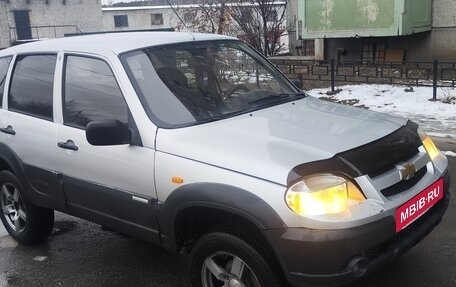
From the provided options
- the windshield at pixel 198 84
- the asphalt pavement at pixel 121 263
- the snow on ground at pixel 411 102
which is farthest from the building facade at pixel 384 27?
the windshield at pixel 198 84

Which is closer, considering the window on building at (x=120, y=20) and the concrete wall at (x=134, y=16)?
the concrete wall at (x=134, y=16)

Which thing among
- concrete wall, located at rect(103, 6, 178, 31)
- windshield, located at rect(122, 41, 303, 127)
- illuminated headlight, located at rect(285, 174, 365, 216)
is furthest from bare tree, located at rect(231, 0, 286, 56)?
concrete wall, located at rect(103, 6, 178, 31)

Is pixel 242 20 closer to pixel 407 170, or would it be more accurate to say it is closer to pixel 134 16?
pixel 407 170

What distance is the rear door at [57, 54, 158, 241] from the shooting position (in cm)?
315

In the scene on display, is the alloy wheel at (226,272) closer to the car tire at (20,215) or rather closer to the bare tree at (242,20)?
the car tire at (20,215)

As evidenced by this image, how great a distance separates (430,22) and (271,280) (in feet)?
41.4

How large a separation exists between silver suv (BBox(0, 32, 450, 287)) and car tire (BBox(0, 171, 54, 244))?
1.0 inches

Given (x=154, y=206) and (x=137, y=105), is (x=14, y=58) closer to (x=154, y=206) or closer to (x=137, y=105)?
(x=137, y=105)

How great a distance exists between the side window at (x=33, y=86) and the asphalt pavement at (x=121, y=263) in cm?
120

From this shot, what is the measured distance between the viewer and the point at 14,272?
3982mm

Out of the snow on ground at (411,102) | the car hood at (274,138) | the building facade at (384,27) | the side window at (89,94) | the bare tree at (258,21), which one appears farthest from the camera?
the bare tree at (258,21)

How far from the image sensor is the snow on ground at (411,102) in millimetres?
8049

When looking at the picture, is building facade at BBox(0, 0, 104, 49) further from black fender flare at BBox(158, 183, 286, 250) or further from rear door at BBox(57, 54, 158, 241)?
black fender flare at BBox(158, 183, 286, 250)

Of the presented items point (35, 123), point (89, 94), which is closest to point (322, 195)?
point (89, 94)
